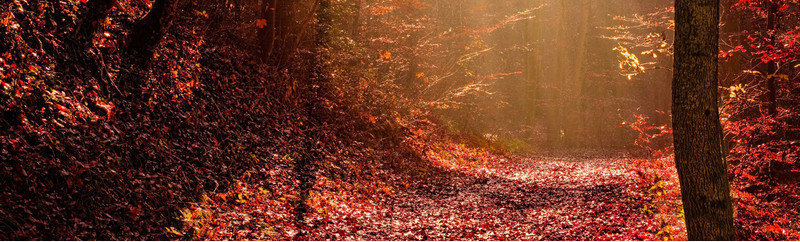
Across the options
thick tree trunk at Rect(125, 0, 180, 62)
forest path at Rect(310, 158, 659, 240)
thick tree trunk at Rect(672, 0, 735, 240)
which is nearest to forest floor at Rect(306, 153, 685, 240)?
forest path at Rect(310, 158, 659, 240)

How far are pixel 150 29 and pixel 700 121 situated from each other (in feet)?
27.7

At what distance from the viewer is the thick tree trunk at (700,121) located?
536 cm

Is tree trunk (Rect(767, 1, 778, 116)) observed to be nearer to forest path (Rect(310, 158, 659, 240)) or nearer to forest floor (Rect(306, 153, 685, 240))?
forest floor (Rect(306, 153, 685, 240))

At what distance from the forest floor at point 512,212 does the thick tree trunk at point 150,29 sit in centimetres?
432

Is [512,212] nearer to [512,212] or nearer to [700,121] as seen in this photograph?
[512,212]

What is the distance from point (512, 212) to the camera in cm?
1070

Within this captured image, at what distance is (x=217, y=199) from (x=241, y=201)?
0.42 meters

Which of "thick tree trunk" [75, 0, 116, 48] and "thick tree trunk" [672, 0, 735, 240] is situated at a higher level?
"thick tree trunk" [75, 0, 116, 48]

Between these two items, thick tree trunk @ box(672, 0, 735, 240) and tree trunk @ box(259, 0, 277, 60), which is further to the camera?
tree trunk @ box(259, 0, 277, 60)

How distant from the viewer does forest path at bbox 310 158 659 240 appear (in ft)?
27.7

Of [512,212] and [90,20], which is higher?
[90,20]

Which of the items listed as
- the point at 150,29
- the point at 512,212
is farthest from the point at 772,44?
the point at 150,29

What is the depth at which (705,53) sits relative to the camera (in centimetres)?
535

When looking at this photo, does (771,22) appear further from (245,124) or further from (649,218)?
(245,124)
